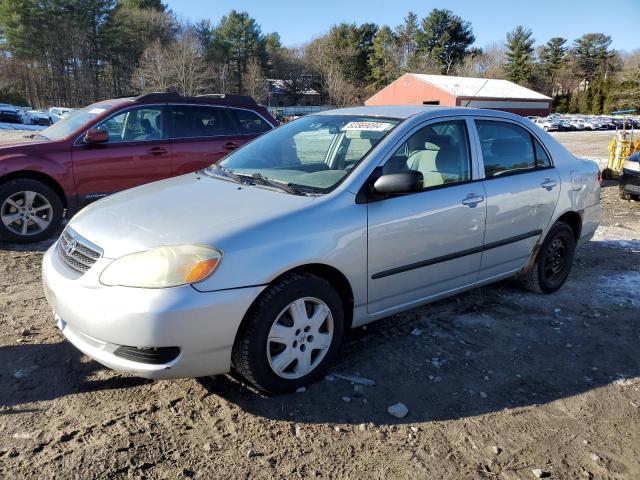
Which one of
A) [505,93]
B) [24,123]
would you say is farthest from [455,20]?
[24,123]

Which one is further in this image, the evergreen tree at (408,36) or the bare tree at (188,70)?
the evergreen tree at (408,36)

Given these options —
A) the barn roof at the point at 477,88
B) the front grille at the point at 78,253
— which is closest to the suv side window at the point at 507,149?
the front grille at the point at 78,253

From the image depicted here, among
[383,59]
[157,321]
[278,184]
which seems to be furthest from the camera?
[383,59]

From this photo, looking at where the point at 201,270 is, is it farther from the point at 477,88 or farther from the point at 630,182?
the point at 477,88

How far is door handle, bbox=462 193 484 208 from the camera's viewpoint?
381 cm

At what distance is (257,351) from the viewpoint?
2.85 metres

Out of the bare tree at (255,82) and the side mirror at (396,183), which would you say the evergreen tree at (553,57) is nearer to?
the bare tree at (255,82)

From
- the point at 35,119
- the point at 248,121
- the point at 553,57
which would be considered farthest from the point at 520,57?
the point at 248,121

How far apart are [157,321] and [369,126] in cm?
209

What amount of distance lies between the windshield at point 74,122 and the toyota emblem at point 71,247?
3844 mm

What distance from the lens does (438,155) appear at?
3869 mm

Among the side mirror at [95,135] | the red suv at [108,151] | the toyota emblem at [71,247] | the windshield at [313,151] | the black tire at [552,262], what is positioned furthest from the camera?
the side mirror at [95,135]

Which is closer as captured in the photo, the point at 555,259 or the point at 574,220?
the point at 555,259

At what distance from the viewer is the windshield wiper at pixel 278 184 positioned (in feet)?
10.9
